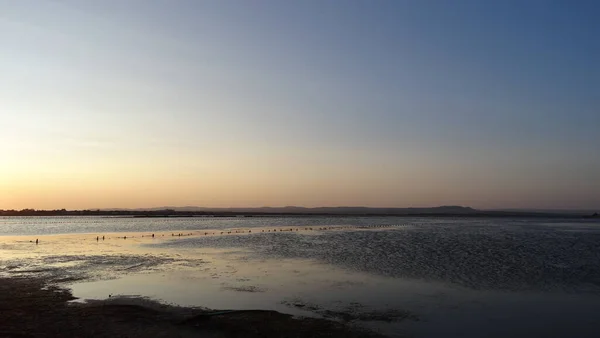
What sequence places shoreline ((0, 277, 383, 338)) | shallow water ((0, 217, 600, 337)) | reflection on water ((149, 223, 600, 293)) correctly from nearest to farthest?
shoreline ((0, 277, 383, 338)) → shallow water ((0, 217, 600, 337)) → reflection on water ((149, 223, 600, 293))

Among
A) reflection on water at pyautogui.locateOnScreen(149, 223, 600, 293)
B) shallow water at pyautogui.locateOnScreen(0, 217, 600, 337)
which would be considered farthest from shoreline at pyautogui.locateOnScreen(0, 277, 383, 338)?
reflection on water at pyautogui.locateOnScreen(149, 223, 600, 293)

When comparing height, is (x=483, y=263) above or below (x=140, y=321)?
above

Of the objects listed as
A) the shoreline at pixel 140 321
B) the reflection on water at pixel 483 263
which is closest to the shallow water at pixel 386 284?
the reflection on water at pixel 483 263

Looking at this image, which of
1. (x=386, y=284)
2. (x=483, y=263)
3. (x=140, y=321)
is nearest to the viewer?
(x=140, y=321)

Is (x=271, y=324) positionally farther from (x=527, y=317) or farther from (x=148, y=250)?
(x=148, y=250)

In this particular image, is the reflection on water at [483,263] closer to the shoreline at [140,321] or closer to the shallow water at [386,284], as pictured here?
the shallow water at [386,284]

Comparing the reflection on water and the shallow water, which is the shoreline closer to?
the shallow water

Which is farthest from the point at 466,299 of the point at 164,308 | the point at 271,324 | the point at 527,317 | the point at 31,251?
the point at 31,251

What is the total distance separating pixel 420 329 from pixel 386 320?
4.60 feet

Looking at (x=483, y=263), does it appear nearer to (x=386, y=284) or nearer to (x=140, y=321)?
(x=386, y=284)

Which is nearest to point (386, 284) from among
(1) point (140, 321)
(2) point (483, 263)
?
(2) point (483, 263)

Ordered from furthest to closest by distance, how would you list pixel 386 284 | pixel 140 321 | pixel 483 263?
pixel 483 263
pixel 386 284
pixel 140 321

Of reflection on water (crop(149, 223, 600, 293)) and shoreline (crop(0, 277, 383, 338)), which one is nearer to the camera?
shoreline (crop(0, 277, 383, 338))

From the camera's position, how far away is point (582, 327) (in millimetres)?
15023
